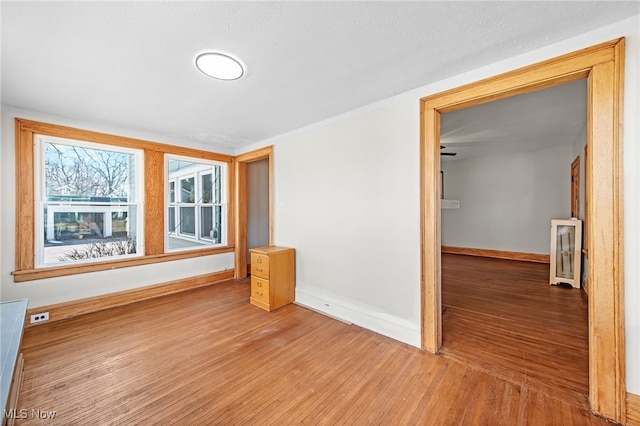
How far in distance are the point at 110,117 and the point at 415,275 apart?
153 inches

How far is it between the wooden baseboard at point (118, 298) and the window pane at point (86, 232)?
0.53 m

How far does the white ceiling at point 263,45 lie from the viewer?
142 centimetres

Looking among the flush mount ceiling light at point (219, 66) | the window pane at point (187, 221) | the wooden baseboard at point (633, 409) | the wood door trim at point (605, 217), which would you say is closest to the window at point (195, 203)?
the window pane at point (187, 221)

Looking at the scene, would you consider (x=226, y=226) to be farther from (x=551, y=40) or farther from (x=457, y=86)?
(x=551, y=40)

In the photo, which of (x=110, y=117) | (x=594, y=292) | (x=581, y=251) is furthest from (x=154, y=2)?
(x=581, y=251)

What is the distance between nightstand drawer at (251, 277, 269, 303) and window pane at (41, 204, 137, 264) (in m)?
1.85

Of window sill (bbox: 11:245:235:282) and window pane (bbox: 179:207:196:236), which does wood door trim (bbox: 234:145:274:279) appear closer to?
window sill (bbox: 11:245:235:282)

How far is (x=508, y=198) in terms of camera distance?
6273 millimetres

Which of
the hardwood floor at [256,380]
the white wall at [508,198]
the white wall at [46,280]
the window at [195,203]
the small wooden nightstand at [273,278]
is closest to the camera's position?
the hardwood floor at [256,380]

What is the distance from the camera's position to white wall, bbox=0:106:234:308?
2.73 meters

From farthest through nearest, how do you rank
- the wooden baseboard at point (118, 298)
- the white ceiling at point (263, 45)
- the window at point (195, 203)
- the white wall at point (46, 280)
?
the window at point (195, 203), the wooden baseboard at point (118, 298), the white wall at point (46, 280), the white ceiling at point (263, 45)

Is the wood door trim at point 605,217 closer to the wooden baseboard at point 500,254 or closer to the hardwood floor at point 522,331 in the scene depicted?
the hardwood floor at point 522,331

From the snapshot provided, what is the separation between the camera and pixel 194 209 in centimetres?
439

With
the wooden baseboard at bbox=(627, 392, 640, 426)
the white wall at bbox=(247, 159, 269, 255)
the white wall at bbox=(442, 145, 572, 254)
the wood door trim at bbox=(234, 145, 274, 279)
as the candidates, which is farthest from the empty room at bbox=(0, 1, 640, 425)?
the white wall at bbox=(442, 145, 572, 254)
